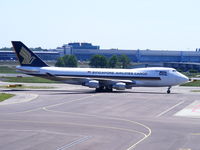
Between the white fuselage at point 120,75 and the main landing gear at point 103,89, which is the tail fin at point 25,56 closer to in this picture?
the white fuselage at point 120,75

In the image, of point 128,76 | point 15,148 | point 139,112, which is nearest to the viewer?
point 15,148

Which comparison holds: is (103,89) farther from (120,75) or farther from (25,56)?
(25,56)

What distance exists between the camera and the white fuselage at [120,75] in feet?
229

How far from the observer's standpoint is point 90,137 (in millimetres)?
29797

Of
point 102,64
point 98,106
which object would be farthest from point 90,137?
point 102,64

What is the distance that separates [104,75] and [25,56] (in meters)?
13.7

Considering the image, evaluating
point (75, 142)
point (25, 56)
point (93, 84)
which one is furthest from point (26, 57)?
point (75, 142)

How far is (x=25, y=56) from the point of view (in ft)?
240

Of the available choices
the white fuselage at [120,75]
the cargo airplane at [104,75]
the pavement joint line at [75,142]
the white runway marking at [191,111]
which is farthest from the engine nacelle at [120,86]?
the pavement joint line at [75,142]

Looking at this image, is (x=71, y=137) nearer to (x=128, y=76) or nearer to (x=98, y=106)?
(x=98, y=106)

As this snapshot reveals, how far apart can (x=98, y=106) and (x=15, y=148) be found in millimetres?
23695

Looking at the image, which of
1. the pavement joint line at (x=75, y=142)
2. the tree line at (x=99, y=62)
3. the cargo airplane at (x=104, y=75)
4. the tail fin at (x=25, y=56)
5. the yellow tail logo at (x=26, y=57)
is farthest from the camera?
the tree line at (x=99, y=62)

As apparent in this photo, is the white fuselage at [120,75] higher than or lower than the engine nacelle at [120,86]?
higher

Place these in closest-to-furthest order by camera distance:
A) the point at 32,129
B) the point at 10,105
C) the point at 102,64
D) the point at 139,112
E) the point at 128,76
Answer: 1. the point at 32,129
2. the point at 139,112
3. the point at 10,105
4. the point at 128,76
5. the point at 102,64
